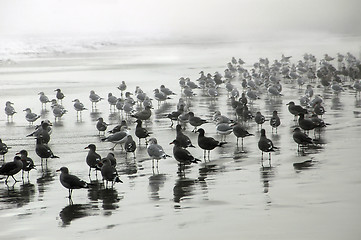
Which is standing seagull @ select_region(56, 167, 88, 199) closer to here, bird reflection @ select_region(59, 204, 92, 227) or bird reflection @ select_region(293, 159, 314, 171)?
bird reflection @ select_region(59, 204, 92, 227)

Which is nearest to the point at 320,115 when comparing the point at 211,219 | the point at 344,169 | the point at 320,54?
the point at 344,169

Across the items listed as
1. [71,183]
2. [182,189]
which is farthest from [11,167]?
[182,189]

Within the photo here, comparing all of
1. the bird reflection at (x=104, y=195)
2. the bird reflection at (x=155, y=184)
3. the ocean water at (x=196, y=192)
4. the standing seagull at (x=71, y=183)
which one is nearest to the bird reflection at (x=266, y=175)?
the ocean water at (x=196, y=192)

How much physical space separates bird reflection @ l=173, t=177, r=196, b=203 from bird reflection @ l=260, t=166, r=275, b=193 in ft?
4.78

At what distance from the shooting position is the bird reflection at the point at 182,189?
455 inches

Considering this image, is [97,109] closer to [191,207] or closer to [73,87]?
[73,87]

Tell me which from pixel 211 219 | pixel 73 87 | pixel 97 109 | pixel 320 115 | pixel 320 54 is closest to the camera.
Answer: pixel 211 219

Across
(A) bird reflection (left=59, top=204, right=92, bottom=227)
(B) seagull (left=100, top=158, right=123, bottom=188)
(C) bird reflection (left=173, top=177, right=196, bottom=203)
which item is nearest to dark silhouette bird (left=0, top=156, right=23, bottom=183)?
(B) seagull (left=100, top=158, right=123, bottom=188)

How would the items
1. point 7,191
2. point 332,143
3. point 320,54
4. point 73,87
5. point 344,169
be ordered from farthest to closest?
point 320,54 → point 73,87 → point 332,143 → point 344,169 → point 7,191

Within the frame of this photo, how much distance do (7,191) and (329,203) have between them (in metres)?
6.46

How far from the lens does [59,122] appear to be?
21.7 metres

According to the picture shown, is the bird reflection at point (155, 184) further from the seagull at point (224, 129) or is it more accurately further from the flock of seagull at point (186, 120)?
the seagull at point (224, 129)

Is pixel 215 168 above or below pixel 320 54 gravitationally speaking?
below

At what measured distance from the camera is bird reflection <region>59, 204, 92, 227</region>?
10348mm
